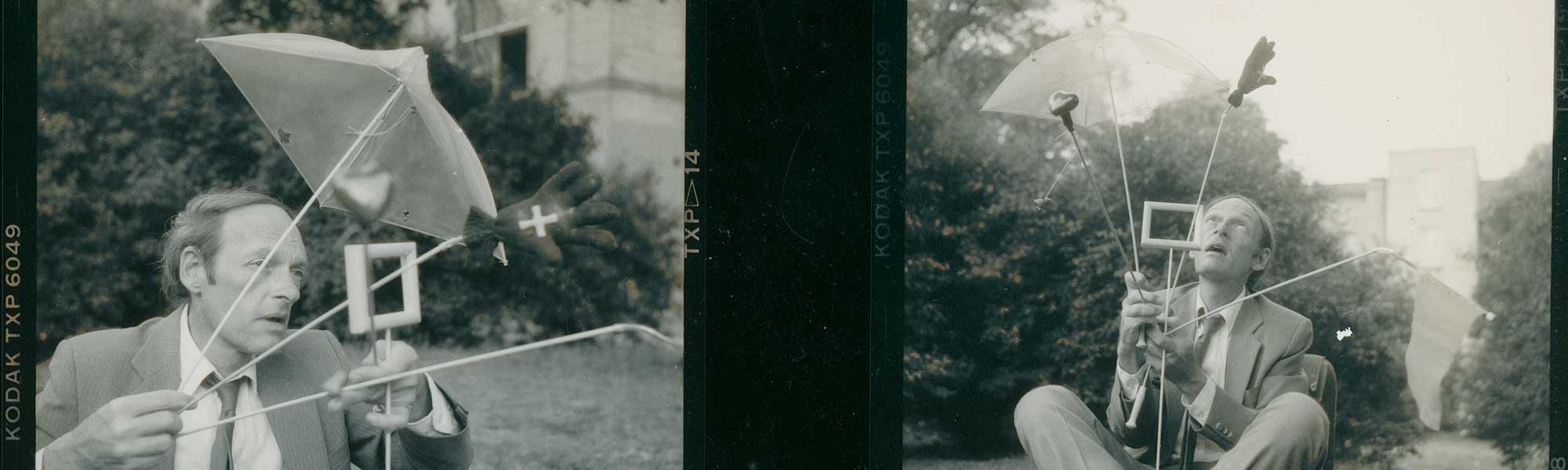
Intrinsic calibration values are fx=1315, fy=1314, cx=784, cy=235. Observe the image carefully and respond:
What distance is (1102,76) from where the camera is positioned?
4.55 metres

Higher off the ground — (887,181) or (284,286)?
(887,181)

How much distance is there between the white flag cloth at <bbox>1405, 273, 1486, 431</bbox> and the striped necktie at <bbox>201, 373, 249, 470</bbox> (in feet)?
12.6

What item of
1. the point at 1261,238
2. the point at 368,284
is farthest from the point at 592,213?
the point at 1261,238

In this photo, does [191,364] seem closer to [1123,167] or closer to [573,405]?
[573,405]

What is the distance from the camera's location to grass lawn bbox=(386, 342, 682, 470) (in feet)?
14.7

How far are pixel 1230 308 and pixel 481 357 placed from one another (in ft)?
8.35

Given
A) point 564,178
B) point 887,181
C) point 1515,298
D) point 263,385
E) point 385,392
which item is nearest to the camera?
point 263,385

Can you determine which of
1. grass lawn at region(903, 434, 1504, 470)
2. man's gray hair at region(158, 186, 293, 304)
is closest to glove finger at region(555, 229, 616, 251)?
man's gray hair at region(158, 186, 293, 304)

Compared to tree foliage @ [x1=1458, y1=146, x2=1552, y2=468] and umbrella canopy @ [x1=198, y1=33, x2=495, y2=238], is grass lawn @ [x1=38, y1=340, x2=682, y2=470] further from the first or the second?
tree foliage @ [x1=1458, y1=146, x2=1552, y2=468]

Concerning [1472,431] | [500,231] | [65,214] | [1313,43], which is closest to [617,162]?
[500,231]

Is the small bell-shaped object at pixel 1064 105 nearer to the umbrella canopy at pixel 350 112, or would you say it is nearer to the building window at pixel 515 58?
the building window at pixel 515 58

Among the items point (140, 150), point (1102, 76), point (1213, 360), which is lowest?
point (1213, 360)

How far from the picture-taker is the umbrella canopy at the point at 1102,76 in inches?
177

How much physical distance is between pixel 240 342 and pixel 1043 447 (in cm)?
270
